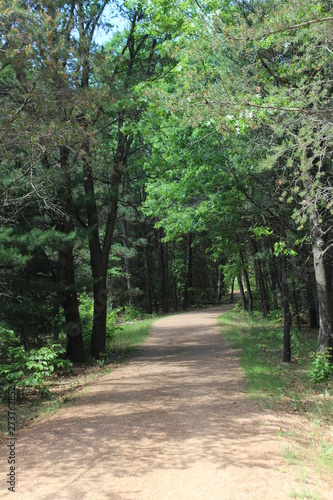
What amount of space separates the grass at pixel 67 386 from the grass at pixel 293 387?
3.35m

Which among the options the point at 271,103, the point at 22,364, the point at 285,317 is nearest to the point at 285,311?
the point at 285,317

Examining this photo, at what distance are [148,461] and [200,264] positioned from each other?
34.0m

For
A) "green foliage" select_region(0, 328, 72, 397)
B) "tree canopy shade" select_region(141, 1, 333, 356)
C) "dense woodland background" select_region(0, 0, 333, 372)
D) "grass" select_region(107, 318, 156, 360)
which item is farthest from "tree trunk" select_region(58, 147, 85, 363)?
"tree canopy shade" select_region(141, 1, 333, 356)

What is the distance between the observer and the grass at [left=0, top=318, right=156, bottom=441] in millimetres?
6977

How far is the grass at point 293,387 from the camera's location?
193 inches

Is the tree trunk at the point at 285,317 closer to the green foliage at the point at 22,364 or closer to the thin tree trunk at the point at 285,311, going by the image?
the thin tree trunk at the point at 285,311

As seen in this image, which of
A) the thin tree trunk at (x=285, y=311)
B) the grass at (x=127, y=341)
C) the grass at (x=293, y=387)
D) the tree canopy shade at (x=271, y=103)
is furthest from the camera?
the grass at (x=127, y=341)

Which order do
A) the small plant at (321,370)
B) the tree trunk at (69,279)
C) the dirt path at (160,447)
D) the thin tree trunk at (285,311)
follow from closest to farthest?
the dirt path at (160,447) < the small plant at (321,370) < the thin tree trunk at (285,311) < the tree trunk at (69,279)

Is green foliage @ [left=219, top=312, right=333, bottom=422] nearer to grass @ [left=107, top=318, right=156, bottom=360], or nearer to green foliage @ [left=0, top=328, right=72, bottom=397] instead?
grass @ [left=107, top=318, right=156, bottom=360]

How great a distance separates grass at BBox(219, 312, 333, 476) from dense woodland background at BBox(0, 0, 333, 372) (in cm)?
88

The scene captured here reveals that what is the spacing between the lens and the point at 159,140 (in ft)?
42.8

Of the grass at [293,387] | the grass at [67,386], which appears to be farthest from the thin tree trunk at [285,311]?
the grass at [67,386]

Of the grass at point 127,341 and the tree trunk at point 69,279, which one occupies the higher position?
the tree trunk at point 69,279

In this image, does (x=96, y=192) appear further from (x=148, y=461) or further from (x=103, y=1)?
(x=148, y=461)
